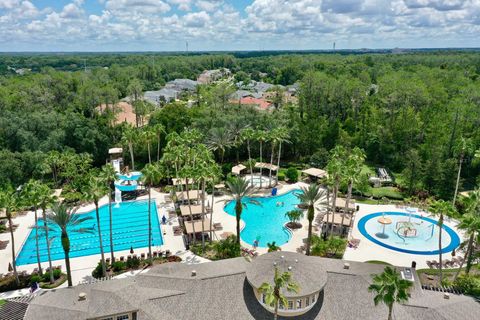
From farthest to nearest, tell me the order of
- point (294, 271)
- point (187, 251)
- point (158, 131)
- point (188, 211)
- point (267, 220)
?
point (158, 131), point (267, 220), point (188, 211), point (187, 251), point (294, 271)

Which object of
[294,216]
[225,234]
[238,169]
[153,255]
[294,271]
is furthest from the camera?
[238,169]

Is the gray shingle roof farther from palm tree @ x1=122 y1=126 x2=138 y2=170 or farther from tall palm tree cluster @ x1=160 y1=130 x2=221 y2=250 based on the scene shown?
palm tree @ x1=122 y1=126 x2=138 y2=170

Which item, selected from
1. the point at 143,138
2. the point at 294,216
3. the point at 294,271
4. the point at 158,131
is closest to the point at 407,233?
the point at 294,216

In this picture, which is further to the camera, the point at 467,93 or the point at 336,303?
the point at 467,93

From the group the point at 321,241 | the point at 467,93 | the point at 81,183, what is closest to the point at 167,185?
the point at 81,183

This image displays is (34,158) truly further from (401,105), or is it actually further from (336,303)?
(401,105)

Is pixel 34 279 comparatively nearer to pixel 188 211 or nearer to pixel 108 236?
pixel 108 236
